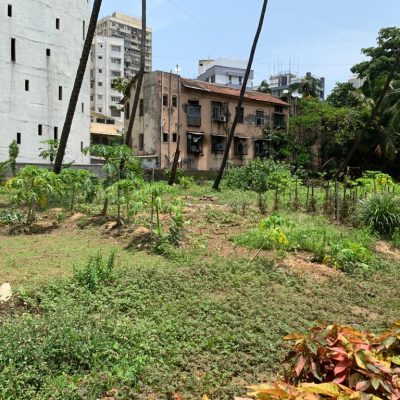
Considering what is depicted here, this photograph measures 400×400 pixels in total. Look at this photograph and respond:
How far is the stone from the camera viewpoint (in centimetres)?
542

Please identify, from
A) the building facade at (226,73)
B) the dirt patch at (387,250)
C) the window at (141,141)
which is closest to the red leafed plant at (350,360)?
the dirt patch at (387,250)

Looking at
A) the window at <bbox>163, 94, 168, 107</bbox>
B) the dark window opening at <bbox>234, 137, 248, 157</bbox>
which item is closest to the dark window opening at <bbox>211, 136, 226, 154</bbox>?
the dark window opening at <bbox>234, 137, 248, 157</bbox>

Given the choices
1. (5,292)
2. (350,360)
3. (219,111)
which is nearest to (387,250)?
(5,292)

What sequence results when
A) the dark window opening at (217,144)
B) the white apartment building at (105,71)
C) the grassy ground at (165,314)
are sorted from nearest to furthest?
the grassy ground at (165,314)
the dark window opening at (217,144)
the white apartment building at (105,71)

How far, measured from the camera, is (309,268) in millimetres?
8078

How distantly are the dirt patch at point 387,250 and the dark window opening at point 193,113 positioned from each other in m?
28.8

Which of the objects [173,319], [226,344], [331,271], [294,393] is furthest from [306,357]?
[331,271]

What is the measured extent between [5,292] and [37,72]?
31.8 meters

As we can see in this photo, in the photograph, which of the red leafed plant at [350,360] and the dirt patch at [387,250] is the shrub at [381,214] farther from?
the red leafed plant at [350,360]

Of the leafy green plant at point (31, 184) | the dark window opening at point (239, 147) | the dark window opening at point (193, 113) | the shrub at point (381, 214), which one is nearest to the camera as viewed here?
the leafy green plant at point (31, 184)

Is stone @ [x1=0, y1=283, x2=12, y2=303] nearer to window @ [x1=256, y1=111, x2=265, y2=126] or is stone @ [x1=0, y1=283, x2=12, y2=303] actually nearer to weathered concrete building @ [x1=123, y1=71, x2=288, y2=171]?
weathered concrete building @ [x1=123, y1=71, x2=288, y2=171]

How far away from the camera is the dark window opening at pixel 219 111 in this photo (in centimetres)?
3928

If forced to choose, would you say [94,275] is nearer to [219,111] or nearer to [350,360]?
[350,360]

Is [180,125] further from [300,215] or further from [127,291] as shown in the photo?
[127,291]
